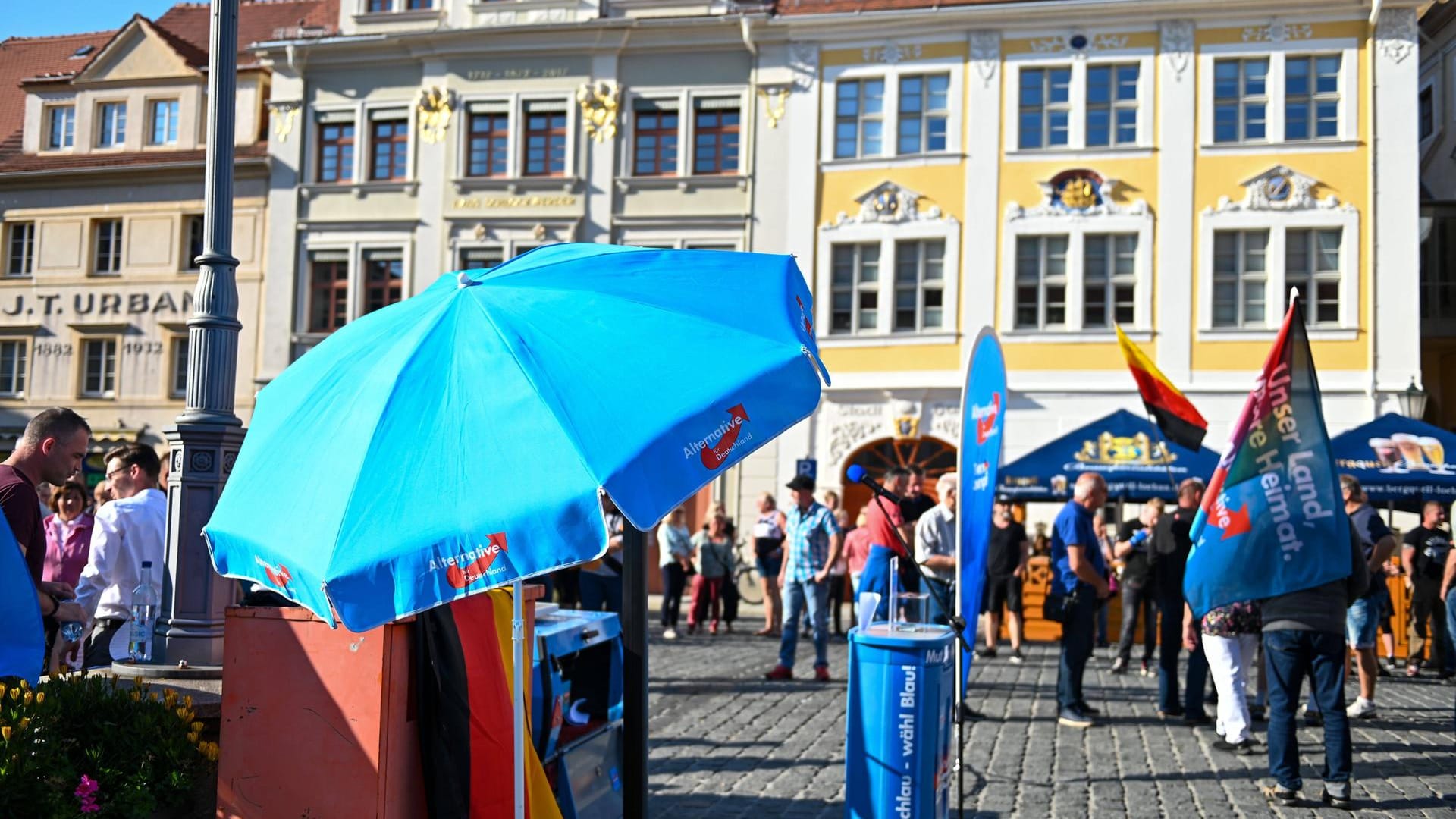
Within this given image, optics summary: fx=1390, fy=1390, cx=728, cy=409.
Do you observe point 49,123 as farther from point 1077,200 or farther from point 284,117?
point 1077,200

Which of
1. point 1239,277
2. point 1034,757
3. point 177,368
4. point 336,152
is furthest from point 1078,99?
point 177,368

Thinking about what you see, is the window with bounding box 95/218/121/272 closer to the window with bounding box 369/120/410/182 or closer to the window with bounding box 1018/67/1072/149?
the window with bounding box 369/120/410/182

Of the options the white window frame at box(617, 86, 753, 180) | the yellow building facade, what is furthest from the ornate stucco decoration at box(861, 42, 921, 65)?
the white window frame at box(617, 86, 753, 180)

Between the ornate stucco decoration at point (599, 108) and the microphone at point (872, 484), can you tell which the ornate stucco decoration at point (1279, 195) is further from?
the microphone at point (872, 484)

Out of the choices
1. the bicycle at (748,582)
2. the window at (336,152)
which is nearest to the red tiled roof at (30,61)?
the window at (336,152)

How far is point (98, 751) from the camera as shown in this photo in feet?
15.0

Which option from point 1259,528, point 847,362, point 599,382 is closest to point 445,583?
point 599,382

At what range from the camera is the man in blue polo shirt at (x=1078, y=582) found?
391 inches

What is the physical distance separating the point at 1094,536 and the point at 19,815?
24.9 feet

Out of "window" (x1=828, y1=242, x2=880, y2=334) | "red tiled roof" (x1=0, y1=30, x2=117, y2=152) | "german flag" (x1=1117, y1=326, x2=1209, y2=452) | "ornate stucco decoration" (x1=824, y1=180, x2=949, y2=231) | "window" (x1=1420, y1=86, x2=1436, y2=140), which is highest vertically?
"red tiled roof" (x1=0, y1=30, x2=117, y2=152)

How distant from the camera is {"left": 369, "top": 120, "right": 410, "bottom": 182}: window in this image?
29.2 m

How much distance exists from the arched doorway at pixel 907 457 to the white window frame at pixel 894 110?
4.09 m

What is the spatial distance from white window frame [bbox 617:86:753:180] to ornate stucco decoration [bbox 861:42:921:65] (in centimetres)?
257

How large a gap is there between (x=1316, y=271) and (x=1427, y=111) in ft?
22.7
